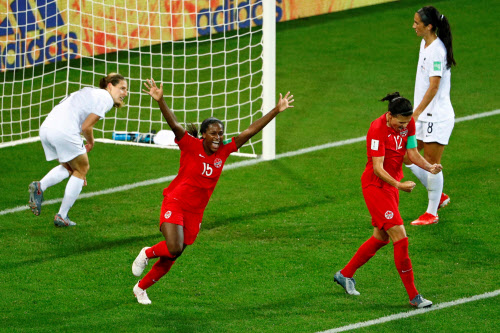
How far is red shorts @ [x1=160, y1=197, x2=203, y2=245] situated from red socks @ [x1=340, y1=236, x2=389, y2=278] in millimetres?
1295

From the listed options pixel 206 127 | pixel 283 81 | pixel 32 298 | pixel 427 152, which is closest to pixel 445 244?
pixel 427 152

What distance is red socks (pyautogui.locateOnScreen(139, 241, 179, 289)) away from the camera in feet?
22.8

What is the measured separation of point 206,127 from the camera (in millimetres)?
6938


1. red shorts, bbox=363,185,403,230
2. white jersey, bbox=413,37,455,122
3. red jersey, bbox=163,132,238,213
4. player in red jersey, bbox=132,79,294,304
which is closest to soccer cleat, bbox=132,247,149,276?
player in red jersey, bbox=132,79,294,304

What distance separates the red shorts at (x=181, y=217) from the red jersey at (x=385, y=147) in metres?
1.40

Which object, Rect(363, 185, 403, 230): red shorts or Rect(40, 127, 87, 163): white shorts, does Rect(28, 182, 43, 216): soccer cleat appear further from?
Rect(363, 185, 403, 230): red shorts

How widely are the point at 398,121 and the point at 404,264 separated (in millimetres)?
1112

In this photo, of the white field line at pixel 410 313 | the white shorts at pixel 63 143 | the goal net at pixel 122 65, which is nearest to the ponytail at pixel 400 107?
the white field line at pixel 410 313

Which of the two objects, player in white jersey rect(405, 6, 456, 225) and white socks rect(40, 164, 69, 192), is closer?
player in white jersey rect(405, 6, 456, 225)

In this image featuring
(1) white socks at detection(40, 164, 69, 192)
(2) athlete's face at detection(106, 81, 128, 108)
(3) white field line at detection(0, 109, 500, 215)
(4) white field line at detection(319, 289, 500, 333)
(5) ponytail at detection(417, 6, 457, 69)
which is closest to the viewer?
(4) white field line at detection(319, 289, 500, 333)

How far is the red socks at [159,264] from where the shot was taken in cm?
695

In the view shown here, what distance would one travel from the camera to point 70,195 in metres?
8.98

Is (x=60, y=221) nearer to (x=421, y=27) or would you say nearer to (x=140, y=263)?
(x=140, y=263)

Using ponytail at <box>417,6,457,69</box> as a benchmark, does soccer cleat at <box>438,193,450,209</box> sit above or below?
below
